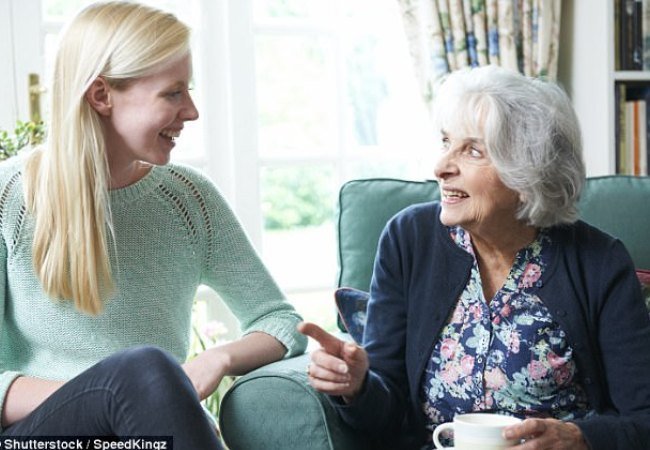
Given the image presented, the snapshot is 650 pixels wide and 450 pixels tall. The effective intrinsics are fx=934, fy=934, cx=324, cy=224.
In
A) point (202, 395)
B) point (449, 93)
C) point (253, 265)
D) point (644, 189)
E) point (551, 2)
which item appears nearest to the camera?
point (202, 395)

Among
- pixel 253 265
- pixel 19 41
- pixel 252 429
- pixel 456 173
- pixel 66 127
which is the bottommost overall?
pixel 252 429

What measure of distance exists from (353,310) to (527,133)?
1.69 ft

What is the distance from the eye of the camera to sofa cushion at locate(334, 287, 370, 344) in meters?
1.90

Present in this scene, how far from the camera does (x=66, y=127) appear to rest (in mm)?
1625

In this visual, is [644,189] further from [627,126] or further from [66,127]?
[66,127]

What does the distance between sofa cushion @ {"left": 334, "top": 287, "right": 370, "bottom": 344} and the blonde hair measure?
19.8 inches

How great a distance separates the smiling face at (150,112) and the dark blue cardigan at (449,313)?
46cm

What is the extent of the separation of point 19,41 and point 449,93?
1439 millimetres

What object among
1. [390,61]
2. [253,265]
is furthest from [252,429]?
[390,61]

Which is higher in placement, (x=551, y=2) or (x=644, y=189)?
(x=551, y=2)

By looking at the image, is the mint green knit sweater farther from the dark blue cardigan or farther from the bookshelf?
the bookshelf

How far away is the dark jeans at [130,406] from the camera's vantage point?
1376 mm

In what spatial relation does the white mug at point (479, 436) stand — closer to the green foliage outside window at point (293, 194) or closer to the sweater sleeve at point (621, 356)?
the sweater sleeve at point (621, 356)

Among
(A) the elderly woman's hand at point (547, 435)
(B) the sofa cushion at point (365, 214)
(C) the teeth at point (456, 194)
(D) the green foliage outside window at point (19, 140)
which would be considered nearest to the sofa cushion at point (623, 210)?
(B) the sofa cushion at point (365, 214)
